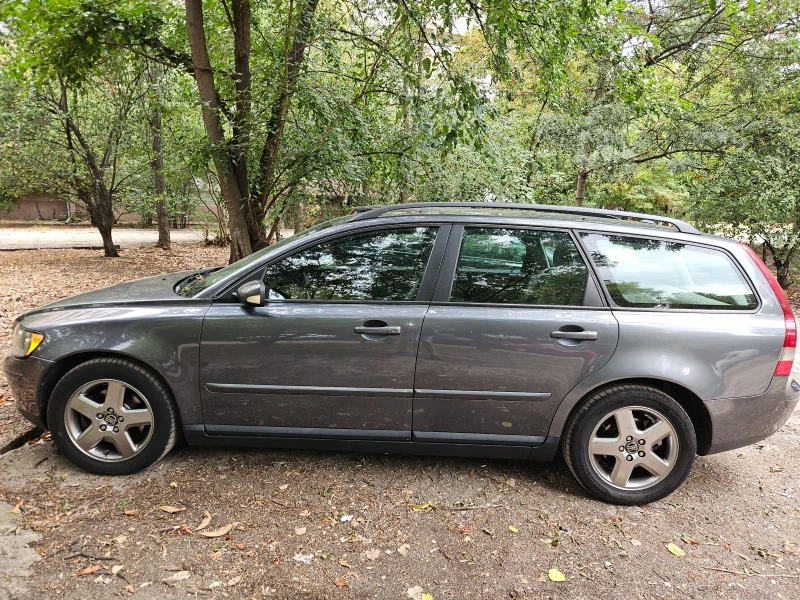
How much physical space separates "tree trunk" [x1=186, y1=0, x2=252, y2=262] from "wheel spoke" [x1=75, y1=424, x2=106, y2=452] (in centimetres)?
453

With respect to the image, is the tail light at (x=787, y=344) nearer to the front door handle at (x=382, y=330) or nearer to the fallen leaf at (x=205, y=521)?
the front door handle at (x=382, y=330)

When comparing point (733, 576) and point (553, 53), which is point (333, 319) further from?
point (553, 53)

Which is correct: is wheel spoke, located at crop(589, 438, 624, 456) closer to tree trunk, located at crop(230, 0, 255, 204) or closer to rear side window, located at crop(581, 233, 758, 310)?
rear side window, located at crop(581, 233, 758, 310)

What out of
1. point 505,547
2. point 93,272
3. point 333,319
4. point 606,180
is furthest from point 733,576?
point 93,272

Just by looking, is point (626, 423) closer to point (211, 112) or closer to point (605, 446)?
point (605, 446)

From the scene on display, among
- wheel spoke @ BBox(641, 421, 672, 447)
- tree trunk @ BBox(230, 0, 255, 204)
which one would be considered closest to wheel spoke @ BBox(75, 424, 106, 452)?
wheel spoke @ BBox(641, 421, 672, 447)

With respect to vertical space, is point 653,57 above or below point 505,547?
above

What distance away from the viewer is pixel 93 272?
10844mm

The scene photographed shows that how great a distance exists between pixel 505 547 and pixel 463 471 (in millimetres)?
705

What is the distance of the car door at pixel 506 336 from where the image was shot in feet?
9.80

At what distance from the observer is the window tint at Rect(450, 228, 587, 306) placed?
3094 mm

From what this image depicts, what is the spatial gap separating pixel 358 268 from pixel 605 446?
5.64 ft

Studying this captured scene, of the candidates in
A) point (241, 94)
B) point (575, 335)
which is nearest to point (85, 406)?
point (575, 335)

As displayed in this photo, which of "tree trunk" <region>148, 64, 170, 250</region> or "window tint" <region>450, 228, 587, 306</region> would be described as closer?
"window tint" <region>450, 228, 587, 306</region>
